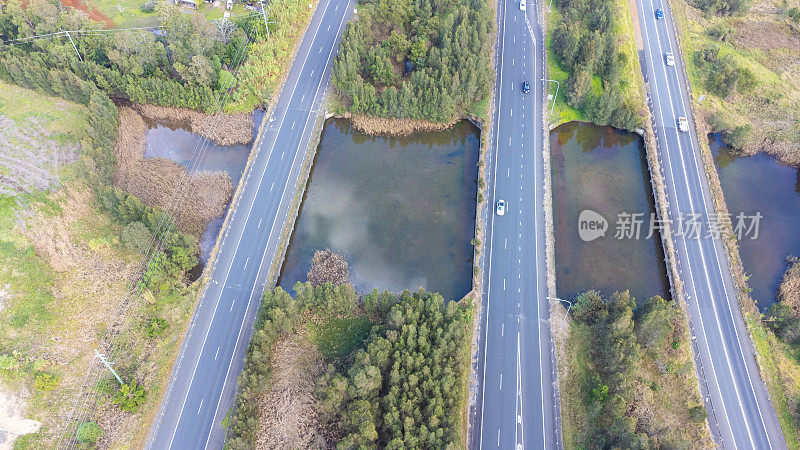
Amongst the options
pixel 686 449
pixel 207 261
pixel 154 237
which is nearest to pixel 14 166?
pixel 154 237

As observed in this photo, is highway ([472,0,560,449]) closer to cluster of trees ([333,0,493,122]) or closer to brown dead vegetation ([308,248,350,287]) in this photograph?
cluster of trees ([333,0,493,122])

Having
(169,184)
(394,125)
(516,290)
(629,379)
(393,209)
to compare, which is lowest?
(629,379)

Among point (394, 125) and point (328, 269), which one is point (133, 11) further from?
point (328, 269)

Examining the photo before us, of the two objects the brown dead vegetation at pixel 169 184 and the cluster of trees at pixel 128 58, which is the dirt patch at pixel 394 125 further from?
the cluster of trees at pixel 128 58

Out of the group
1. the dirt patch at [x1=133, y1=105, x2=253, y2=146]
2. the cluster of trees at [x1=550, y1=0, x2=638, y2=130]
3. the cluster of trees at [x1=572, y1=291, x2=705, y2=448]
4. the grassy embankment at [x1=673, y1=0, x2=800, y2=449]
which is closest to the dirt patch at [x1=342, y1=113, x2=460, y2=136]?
the dirt patch at [x1=133, y1=105, x2=253, y2=146]

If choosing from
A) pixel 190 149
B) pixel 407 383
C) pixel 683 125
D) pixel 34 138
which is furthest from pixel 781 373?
pixel 34 138

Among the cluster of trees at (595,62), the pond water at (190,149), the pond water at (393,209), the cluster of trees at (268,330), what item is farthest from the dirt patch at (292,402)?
the cluster of trees at (595,62)

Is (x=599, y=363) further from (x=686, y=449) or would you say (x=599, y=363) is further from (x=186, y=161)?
(x=186, y=161)
